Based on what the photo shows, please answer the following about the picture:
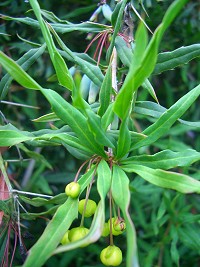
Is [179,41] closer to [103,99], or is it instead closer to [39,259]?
[103,99]

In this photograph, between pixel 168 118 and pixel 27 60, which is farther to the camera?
pixel 27 60

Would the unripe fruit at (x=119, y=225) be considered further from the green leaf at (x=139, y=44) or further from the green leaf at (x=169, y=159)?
→ the green leaf at (x=139, y=44)

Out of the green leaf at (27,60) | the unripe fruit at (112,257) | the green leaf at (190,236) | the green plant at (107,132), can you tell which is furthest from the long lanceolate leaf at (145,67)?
the green leaf at (190,236)

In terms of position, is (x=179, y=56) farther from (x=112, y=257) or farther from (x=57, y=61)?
(x=112, y=257)

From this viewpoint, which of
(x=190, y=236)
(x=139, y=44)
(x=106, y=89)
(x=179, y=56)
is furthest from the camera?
(x=190, y=236)

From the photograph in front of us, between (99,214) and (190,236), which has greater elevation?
(99,214)

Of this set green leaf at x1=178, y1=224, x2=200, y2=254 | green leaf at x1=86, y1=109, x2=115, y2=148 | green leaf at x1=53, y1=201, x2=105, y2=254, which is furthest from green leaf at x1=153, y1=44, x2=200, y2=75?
green leaf at x1=178, y1=224, x2=200, y2=254

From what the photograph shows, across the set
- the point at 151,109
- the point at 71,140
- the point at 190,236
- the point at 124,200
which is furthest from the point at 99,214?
the point at 190,236
